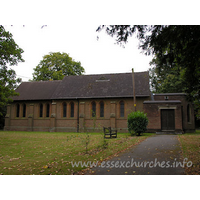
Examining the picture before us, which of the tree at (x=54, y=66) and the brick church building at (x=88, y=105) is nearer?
the brick church building at (x=88, y=105)

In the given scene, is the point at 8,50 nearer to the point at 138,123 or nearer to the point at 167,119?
the point at 138,123

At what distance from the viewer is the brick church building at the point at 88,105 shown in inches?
1005

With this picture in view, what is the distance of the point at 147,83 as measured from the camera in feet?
91.4

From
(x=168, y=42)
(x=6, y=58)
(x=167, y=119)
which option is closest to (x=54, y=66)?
(x=6, y=58)

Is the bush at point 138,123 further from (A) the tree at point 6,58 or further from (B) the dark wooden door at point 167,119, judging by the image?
(A) the tree at point 6,58

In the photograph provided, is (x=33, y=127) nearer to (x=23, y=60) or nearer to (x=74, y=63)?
(x=23, y=60)

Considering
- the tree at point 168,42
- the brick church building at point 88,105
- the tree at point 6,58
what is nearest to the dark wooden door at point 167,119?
the brick church building at point 88,105

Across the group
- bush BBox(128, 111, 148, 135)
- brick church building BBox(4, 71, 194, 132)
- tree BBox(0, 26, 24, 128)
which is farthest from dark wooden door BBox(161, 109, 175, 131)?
tree BBox(0, 26, 24, 128)

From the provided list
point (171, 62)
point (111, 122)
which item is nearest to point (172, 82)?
point (111, 122)

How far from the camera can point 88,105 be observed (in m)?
28.7

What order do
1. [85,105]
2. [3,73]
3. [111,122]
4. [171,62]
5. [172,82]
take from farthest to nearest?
[172,82], [85,105], [111,122], [3,73], [171,62]

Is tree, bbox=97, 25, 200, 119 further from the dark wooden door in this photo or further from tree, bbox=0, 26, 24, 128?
the dark wooden door

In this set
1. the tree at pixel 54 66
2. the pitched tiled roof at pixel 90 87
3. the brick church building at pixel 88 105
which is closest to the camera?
the brick church building at pixel 88 105

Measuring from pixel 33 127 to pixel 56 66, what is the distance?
1820 cm
